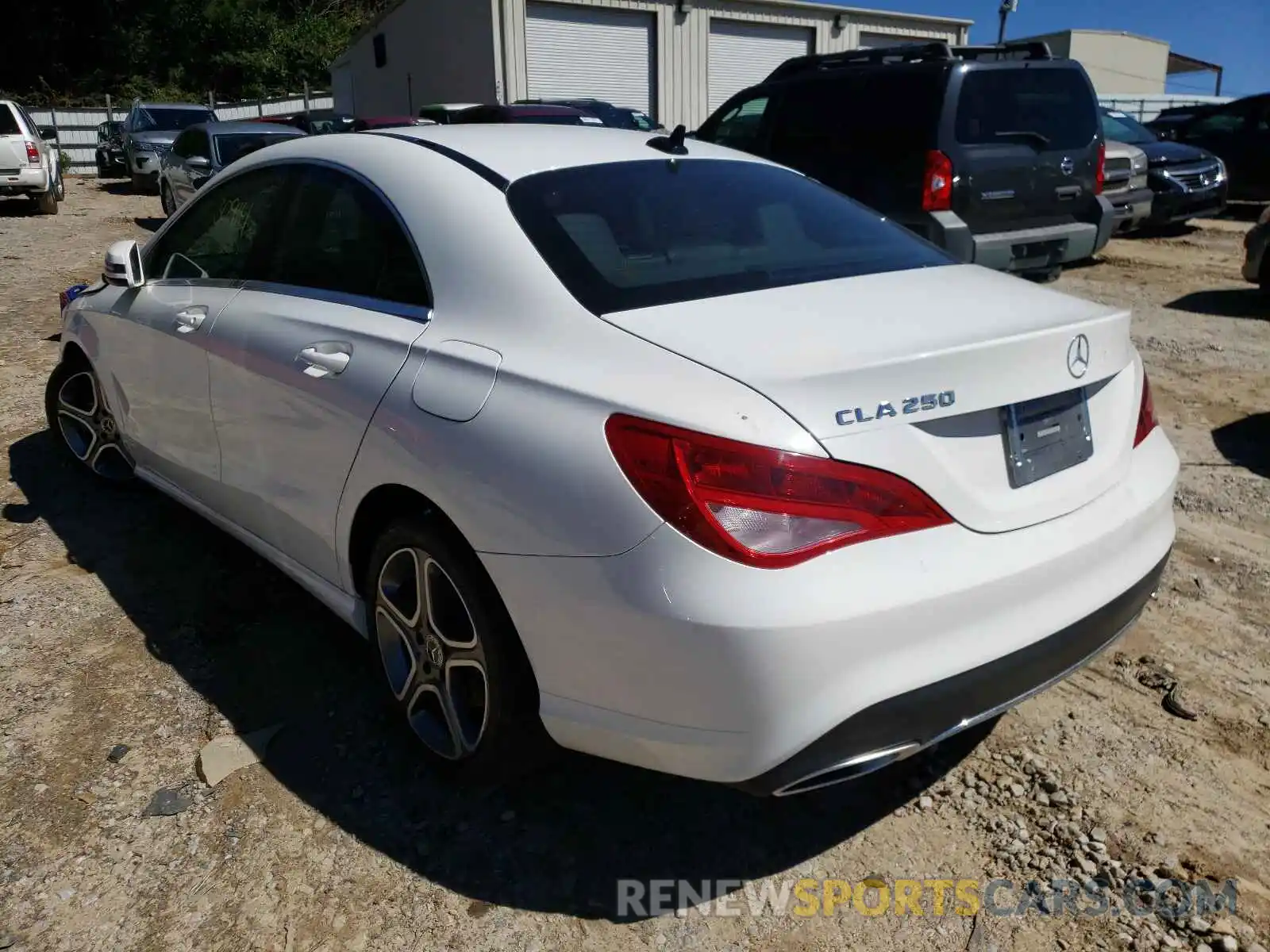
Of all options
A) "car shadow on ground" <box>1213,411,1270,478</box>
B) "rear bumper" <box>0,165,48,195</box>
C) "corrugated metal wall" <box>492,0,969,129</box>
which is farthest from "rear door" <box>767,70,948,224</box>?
"corrugated metal wall" <box>492,0,969,129</box>

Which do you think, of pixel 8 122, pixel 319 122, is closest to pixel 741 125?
pixel 319 122

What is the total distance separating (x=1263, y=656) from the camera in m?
3.37

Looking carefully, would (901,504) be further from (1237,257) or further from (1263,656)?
(1237,257)

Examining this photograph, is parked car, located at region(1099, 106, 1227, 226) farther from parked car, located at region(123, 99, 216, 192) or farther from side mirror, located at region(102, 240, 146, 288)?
parked car, located at region(123, 99, 216, 192)

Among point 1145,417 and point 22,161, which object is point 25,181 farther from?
point 1145,417

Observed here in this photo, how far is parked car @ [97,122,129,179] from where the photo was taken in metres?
23.6

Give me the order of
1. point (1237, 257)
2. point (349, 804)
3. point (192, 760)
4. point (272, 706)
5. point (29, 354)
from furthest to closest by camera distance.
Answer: point (1237, 257)
point (29, 354)
point (272, 706)
point (192, 760)
point (349, 804)

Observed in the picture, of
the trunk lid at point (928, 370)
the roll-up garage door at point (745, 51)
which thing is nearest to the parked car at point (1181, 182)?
the trunk lid at point (928, 370)

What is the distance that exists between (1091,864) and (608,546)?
1410 millimetres

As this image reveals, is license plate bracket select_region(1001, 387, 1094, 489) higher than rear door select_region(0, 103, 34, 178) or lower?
lower

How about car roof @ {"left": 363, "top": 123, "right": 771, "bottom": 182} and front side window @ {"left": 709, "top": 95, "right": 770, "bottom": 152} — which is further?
front side window @ {"left": 709, "top": 95, "right": 770, "bottom": 152}

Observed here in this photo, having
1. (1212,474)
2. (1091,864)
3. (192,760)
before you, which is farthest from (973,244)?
(192,760)

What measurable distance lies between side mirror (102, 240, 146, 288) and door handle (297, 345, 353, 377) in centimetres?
143

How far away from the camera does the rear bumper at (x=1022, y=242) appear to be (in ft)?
23.9
